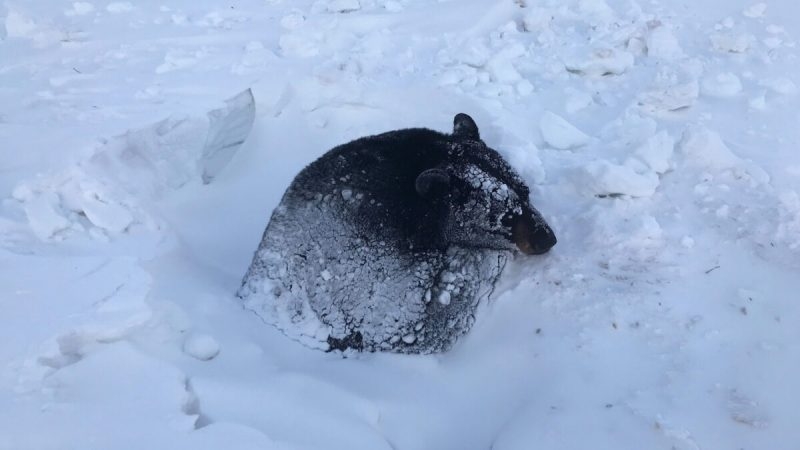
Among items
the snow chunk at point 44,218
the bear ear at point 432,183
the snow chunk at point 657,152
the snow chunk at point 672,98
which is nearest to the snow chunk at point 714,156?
the snow chunk at point 657,152

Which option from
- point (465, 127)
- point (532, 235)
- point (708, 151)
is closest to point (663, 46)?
point (708, 151)

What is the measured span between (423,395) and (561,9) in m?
3.99

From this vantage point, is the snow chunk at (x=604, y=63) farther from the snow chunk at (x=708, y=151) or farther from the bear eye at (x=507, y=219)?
the bear eye at (x=507, y=219)

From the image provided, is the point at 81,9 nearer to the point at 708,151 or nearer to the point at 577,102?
the point at 577,102

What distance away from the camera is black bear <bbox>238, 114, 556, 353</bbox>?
369 cm

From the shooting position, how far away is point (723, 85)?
15.5 ft

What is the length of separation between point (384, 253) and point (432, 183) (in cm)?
48

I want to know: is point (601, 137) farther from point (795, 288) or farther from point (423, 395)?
point (423, 395)

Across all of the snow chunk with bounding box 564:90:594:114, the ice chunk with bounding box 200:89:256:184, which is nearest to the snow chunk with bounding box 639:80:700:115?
the snow chunk with bounding box 564:90:594:114

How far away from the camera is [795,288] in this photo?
10.8 feet

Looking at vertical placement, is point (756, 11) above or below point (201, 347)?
below

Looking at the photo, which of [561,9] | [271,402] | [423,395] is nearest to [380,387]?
[423,395]

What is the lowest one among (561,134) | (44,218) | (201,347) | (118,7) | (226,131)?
(561,134)

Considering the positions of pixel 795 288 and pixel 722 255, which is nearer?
pixel 795 288
